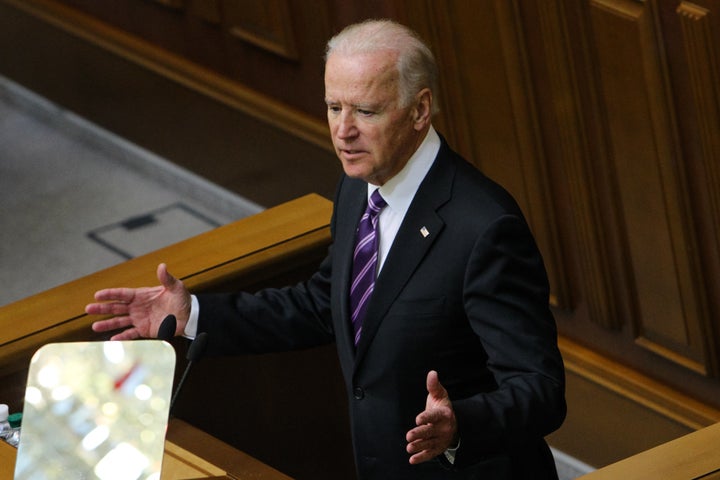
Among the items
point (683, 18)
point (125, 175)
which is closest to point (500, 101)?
point (683, 18)

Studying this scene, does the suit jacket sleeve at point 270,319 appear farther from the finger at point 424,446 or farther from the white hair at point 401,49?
the finger at point 424,446

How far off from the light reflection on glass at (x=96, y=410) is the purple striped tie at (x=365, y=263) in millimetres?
516

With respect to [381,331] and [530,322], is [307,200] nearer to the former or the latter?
[381,331]

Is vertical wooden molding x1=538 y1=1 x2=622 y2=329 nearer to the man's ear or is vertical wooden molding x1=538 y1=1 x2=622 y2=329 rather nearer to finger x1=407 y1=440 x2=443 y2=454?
the man's ear

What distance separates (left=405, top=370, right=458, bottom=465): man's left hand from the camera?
2.26 m

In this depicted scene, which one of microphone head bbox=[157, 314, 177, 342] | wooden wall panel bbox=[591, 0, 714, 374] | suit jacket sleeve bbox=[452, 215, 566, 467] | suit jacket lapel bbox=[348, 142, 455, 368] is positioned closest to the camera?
suit jacket sleeve bbox=[452, 215, 566, 467]

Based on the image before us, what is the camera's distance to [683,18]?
353 cm

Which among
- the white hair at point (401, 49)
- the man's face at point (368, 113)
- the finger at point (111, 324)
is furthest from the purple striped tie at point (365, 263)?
the finger at point (111, 324)

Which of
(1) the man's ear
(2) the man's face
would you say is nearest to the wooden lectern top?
(2) the man's face

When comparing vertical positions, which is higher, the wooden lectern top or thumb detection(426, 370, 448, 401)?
thumb detection(426, 370, 448, 401)

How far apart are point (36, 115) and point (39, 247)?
1236mm

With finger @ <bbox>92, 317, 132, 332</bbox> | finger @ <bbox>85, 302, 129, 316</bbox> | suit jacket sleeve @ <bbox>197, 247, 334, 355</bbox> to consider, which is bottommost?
suit jacket sleeve @ <bbox>197, 247, 334, 355</bbox>

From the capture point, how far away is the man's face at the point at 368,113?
2.51m

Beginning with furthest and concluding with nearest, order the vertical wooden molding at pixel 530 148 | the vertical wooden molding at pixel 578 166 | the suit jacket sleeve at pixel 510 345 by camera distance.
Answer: the vertical wooden molding at pixel 530 148 < the vertical wooden molding at pixel 578 166 < the suit jacket sleeve at pixel 510 345
